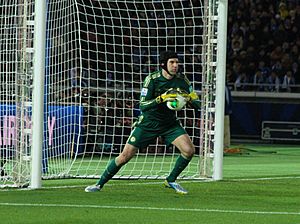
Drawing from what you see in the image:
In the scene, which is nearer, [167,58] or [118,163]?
[167,58]

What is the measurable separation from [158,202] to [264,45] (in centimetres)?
2321

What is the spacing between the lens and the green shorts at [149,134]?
52.5ft

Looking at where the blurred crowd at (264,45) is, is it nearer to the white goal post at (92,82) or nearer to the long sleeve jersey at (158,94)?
the white goal post at (92,82)

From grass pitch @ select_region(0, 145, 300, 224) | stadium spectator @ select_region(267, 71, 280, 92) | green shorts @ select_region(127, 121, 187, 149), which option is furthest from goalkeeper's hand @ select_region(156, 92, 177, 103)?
stadium spectator @ select_region(267, 71, 280, 92)

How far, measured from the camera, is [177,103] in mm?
15477

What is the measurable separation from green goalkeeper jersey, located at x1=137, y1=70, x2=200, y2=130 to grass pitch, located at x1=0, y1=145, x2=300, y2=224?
3.28ft

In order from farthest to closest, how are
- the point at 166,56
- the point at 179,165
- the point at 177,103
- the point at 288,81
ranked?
the point at 288,81 → the point at 179,165 → the point at 166,56 → the point at 177,103

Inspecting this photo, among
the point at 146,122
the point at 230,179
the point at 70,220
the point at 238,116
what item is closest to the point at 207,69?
the point at 230,179

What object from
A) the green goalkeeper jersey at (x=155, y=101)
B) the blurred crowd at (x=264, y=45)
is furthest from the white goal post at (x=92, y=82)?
the blurred crowd at (x=264, y=45)

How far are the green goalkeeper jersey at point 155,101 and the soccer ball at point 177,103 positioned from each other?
202 millimetres

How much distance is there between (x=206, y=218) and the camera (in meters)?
12.7

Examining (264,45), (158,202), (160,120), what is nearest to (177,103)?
(160,120)

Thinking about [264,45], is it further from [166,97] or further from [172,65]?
[166,97]

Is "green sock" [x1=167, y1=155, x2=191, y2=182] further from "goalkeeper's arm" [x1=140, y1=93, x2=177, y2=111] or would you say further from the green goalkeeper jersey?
"goalkeeper's arm" [x1=140, y1=93, x2=177, y2=111]
